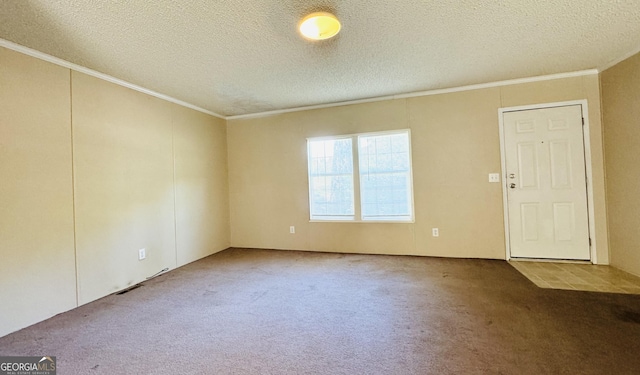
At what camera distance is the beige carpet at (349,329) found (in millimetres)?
1658

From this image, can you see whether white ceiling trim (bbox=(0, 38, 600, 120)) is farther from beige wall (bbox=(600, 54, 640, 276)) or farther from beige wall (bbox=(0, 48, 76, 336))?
beige wall (bbox=(600, 54, 640, 276))

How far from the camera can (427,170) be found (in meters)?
3.95

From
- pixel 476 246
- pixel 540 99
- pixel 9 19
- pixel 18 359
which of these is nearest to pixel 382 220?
pixel 476 246

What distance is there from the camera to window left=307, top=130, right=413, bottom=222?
4.07 metres

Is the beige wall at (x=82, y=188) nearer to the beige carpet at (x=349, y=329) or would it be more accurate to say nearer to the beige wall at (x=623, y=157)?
the beige carpet at (x=349, y=329)

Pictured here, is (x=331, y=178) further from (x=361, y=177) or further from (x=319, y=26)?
(x=319, y=26)

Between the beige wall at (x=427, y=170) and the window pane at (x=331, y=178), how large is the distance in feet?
0.50

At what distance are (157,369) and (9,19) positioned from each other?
105 inches

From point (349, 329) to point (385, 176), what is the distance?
2.55 meters

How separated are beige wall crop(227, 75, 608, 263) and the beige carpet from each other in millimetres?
827

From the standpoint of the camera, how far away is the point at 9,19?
1929 millimetres

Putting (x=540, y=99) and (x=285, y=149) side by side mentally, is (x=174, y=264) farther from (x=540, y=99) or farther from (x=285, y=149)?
(x=540, y=99)

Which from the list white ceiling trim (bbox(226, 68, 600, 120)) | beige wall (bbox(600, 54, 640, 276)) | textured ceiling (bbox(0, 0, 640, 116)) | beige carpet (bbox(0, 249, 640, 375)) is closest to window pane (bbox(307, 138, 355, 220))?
white ceiling trim (bbox(226, 68, 600, 120))

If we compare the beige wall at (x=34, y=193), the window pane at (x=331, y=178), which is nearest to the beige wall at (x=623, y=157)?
the window pane at (x=331, y=178)
